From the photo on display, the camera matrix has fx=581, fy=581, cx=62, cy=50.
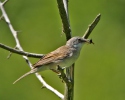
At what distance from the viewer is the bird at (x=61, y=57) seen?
523 cm

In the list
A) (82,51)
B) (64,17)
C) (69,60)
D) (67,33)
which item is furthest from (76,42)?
(82,51)

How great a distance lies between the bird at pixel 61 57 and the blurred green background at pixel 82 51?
5551 millimetres

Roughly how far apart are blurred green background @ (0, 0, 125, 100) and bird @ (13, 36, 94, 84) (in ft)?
18.2

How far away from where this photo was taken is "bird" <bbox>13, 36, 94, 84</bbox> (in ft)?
17.1

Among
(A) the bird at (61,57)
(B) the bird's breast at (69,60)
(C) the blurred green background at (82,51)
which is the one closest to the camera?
(B) the bird's breast at (69,60)

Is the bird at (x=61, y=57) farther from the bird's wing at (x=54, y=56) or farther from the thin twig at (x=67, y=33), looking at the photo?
the thin twig at (x=67, y=33)

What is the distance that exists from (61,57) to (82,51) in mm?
9682

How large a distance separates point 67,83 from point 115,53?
1126 centimetres

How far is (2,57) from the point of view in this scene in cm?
1332

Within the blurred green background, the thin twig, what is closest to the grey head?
the thin twig

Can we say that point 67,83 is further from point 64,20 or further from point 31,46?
point 31,46

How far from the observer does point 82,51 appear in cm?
1503

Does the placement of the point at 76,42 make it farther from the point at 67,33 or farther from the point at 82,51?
the point at 82,51

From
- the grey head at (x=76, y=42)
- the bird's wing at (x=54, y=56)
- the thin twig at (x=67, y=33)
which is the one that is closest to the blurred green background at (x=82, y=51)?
the bird's wing at (x=54, y=56)
